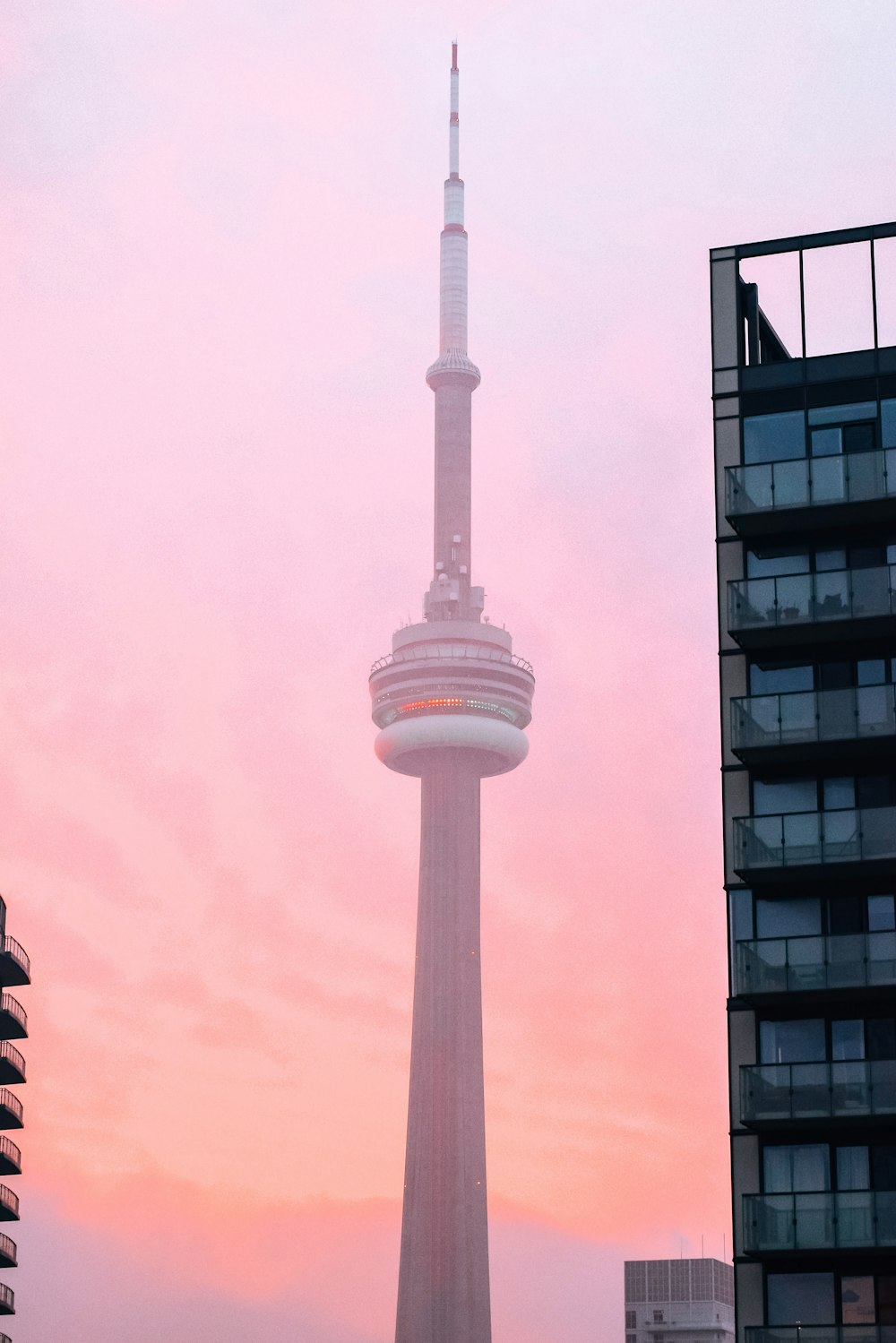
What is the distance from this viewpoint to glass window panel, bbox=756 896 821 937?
63000 mm

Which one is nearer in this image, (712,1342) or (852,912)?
(852,912)

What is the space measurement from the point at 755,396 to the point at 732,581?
6065 millimetres

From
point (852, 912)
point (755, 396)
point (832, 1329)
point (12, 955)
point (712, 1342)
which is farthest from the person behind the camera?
point (712, 1342)

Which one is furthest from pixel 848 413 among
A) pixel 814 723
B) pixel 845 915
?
pixel 845 915

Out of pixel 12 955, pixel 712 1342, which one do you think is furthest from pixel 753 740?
pixel 712 1342

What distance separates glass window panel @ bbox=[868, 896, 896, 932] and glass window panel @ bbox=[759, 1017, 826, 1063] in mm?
2797

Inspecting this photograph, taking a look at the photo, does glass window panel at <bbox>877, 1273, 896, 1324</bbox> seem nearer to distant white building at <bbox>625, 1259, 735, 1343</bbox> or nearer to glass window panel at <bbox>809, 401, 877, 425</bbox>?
glass window panel at <bbox>809, 401, 877, 425</bbox>

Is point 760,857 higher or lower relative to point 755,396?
lower

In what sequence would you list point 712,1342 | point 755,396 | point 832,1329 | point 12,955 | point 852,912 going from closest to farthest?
point 832,1329
point 852,912
point 755,396
point 12,955
point 712,1342

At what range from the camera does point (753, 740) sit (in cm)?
6431

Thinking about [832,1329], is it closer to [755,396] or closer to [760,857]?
[760,857]

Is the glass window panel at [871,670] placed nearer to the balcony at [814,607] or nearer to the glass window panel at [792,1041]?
the balcony at [814,607]

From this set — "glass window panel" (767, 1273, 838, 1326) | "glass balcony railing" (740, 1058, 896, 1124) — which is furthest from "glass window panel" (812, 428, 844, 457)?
"glass window panel" (767, 1273, 838, 1326)

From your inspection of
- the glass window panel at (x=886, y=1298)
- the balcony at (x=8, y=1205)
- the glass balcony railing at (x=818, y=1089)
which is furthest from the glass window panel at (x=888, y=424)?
the balcony at (x=8, y=1205)
